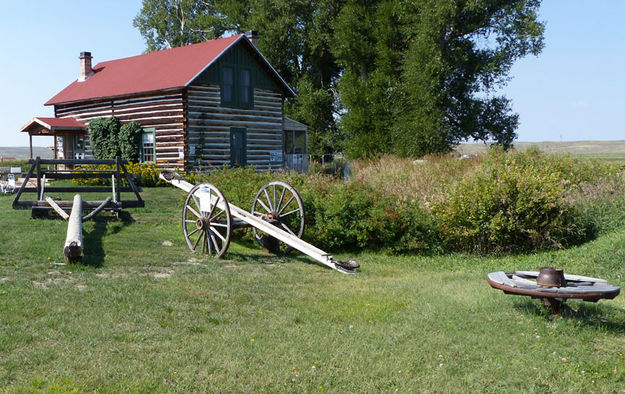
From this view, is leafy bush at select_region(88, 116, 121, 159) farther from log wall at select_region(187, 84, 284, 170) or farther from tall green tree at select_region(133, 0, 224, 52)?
tall green tree at select_region(133, 0, 224, 52)

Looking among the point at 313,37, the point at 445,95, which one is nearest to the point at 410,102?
the point at 445,95

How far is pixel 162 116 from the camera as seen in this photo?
2570 cm

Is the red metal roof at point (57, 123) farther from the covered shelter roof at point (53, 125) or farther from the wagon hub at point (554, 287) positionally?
the wagon hub at point (554, 287)

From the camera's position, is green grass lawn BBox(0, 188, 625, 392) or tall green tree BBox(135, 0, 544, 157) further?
tall green tree BBox(135, 0, 544, 157)

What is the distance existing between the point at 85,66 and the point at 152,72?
672cm

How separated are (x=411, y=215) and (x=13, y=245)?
25.2 feet

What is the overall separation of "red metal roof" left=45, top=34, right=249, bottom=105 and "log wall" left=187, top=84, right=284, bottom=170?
1.11 m

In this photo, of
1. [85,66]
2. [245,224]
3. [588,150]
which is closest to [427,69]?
[85,66]

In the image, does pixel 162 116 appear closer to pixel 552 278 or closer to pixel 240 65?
pixel 240 65

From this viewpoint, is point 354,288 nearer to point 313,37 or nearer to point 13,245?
point 13,245

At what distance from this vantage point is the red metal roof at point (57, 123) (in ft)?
92.9

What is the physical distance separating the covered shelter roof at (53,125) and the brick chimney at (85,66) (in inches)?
142

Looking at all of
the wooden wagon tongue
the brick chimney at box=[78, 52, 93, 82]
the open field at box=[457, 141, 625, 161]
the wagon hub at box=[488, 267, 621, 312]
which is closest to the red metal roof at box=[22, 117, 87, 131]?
the brick chimney at box=[78, 52, 93, 82]

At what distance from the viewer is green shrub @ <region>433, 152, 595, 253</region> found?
1184 cm
